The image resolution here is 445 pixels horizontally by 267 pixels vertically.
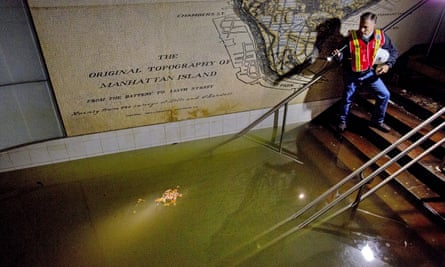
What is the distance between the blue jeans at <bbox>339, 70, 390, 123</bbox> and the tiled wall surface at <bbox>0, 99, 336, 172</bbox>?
0.99m

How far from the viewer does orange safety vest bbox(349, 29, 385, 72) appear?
4727 mm

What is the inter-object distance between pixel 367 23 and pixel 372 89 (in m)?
Answer: 1.17

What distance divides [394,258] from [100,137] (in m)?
4.81

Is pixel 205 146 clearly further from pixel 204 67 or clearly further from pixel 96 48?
pixel 96 48

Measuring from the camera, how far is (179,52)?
4.84 m

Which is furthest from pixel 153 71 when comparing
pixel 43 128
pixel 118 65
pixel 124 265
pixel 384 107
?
pixel 384 107

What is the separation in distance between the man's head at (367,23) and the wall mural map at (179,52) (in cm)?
90

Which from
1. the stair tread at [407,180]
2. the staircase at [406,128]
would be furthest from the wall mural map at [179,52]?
the stair tread at [407,180]

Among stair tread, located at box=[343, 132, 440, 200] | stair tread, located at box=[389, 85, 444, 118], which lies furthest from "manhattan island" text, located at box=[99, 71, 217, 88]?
stair tread, located at box=[389, 85, 444, 118]

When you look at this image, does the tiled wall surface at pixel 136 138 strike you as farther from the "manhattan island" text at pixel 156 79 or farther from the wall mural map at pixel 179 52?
the "manhattan island" text at pixel 156 79

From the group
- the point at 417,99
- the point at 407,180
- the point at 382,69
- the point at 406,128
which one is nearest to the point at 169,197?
the point at 407,180

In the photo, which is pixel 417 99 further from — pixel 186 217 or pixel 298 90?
pixel 186 217

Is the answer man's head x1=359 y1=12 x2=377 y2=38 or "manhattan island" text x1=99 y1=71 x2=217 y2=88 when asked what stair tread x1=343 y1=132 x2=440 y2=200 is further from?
"manhattan island" text x1=99 y1=71 x2=217 y2=88

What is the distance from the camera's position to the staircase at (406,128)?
4.29 meters
